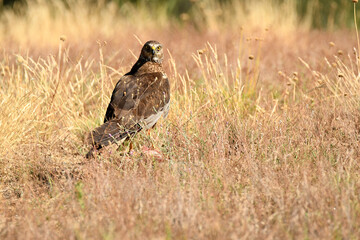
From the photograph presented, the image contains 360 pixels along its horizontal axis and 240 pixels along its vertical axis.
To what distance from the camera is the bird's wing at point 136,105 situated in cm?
494

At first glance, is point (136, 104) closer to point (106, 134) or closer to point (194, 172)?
point (106, 134)

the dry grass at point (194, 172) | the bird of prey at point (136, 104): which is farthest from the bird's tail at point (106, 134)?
the dry grass at point (194, 172)

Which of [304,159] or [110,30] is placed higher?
[304,159]

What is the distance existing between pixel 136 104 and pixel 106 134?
1.86 ft

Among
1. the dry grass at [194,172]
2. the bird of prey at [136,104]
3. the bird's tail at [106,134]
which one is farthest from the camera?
the bird of prey at [136,104]

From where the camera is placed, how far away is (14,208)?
4117mm

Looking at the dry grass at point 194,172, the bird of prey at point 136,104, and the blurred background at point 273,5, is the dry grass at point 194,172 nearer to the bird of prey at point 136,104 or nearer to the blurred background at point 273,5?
the bird of prey at point 136,104

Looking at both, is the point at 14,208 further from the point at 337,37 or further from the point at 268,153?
the point at 337,37

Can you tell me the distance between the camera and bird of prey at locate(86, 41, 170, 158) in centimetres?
484

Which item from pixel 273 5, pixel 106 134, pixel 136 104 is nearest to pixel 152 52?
pixel 136 104

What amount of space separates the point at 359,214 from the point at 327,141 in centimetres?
130

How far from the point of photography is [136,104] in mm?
5168

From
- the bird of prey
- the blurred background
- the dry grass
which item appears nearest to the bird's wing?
the bird of prey

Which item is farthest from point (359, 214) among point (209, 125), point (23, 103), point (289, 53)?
point (289, 53)
